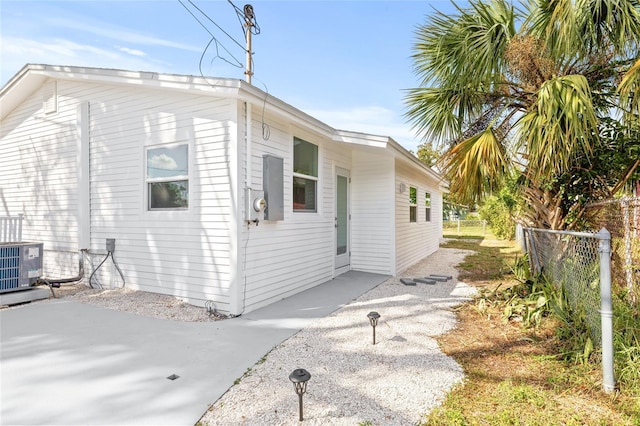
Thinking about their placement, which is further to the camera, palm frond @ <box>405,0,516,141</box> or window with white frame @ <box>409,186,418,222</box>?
window with white frame @ <box>409,186,418,222</box>

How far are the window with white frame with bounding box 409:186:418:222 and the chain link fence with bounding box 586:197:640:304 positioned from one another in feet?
17.0

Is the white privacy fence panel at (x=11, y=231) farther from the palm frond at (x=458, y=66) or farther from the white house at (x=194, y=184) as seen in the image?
the palm frond at (x=458, y=66)

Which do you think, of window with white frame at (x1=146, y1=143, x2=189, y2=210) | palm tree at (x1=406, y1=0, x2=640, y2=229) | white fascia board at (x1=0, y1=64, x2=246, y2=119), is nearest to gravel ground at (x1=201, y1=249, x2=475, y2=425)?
palm tree at (x1=406, y1=0, x2=640, y2=229)

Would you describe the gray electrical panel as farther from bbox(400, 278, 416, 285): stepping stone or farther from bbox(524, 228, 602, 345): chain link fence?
bbox(524, 228, 602, 345): chain link fence

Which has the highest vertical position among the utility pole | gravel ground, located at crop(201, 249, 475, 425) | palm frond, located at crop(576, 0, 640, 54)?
the utility pole

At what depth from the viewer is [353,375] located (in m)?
2.91

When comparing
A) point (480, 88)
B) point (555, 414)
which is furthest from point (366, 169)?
point (555, 414)

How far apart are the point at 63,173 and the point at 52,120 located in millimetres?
1174

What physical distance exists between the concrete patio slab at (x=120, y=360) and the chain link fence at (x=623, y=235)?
3.57 m

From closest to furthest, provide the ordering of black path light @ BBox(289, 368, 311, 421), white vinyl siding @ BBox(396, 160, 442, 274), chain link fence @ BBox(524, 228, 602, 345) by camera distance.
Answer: black path light @ BBox(289, 368, 311, 421) < chain link fence @ BBox(524, 228, 602, 345) < white vinyl siding @ BBox(396, 160, 442, 274)

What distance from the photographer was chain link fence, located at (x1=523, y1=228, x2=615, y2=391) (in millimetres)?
2510

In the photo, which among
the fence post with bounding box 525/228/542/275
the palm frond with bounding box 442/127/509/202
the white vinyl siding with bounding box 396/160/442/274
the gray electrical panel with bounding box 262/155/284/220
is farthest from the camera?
the white vinyl siding with bounding box 396/160/442/274

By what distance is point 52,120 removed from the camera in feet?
22.1

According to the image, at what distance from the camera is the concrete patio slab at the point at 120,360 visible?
2375mm
